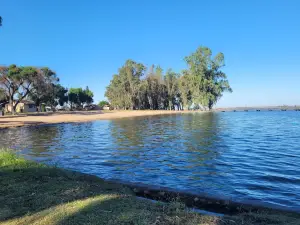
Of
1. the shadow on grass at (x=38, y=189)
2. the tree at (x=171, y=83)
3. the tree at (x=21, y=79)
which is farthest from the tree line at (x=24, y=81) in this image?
the shadow on grass at (x=38, y=189)

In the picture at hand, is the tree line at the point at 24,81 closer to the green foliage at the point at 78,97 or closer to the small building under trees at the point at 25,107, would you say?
the small building under trees at the point at 25,107

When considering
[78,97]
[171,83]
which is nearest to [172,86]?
[171,83]

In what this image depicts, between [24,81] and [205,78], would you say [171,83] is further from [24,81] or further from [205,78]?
[24,81]

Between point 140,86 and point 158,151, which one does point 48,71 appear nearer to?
point 140,86

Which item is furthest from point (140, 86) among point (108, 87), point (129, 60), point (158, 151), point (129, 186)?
point (129, 186)

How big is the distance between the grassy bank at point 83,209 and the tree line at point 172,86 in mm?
83532

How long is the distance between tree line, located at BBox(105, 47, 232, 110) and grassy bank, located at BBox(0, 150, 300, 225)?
83532mm

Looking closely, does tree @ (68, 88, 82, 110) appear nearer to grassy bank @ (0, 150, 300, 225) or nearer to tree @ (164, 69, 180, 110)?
tree @ (164, 69, 180, 110)

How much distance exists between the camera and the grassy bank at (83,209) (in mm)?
4496

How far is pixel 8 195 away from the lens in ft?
19.7

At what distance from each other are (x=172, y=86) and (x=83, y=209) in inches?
3807

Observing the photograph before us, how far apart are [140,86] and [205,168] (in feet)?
277

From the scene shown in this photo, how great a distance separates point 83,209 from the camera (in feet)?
16.2

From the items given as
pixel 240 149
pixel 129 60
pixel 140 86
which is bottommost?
pixel 240 149
